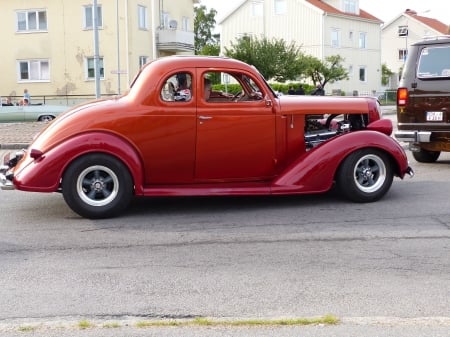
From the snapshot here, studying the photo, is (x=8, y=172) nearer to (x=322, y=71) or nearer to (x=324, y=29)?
(x=322, y=71)

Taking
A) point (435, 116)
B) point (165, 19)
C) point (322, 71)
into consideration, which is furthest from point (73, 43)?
point (435, 116)

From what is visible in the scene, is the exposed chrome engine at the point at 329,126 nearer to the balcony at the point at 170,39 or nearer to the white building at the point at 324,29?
the balcony at the point at 170,39

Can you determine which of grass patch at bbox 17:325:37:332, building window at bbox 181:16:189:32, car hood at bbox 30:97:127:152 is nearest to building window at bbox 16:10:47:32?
building window at bbox 181:16:189:32

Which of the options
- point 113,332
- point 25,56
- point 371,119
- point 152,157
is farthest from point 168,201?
point 25,56

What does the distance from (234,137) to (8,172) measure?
9.04ft

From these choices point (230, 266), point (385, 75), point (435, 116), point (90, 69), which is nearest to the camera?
point (230, 266)

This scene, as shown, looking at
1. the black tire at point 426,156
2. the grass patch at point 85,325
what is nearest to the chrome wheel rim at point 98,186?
the grass patch at point 85,325

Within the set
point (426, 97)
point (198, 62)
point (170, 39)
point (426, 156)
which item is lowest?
point (426, 156)

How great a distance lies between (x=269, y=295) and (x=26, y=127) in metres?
19.5

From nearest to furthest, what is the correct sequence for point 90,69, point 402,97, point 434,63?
point 434,63 < point 402,97 < point 90,69

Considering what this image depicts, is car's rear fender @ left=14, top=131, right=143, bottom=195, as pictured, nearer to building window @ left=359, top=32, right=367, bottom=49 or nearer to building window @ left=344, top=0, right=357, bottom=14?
building window @ left=344, top=0, right=357, bottom=14

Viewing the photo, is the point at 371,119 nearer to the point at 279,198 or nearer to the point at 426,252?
the point at 279,198

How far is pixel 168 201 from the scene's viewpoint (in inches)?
346

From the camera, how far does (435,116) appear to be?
11008 mm
